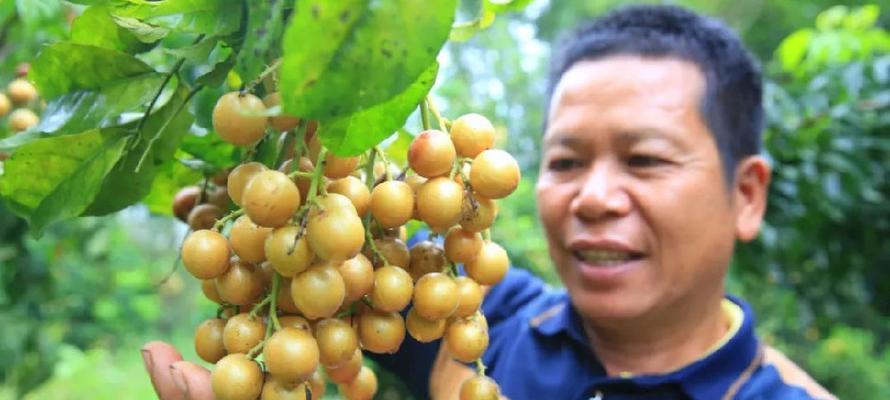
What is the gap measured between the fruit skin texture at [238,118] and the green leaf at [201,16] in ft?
0.11

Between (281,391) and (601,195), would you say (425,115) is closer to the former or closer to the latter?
(281,391)

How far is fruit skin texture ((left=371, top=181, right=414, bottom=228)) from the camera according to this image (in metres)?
0.43

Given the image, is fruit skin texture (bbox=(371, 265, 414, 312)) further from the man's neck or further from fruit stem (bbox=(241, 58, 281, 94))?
the man's neck

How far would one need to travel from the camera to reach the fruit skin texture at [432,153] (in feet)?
1.42

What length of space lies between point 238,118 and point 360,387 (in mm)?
232

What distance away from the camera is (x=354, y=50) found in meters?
0.32

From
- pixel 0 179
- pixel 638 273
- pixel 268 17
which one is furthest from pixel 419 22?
pixel 638 273

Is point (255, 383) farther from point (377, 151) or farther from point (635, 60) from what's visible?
point (635, 60)

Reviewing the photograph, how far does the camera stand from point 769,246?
1.87 m

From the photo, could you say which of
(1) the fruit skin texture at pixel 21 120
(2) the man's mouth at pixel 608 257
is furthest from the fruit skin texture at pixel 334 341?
(1) the fruit skin texture at pixel 21 120

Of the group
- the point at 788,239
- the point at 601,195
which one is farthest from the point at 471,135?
the point at 788,239

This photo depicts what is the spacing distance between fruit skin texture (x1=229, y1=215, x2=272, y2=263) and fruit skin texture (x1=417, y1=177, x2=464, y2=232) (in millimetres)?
83

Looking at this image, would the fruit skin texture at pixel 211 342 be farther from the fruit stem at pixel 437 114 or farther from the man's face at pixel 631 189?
the man's face at pixel 631 189

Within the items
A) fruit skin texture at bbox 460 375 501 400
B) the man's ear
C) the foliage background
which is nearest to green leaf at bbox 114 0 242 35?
fruit skin texture at bbox 460 375 501 400
